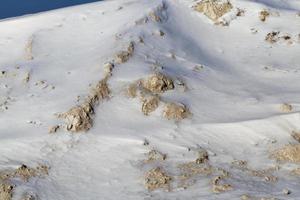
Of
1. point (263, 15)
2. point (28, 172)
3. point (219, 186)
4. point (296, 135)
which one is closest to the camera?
point (219, 186)

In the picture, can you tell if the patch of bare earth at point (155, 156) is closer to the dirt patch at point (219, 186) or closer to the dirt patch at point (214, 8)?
the dirt patch at point (219, 186)

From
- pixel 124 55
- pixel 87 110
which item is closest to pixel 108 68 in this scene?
pixel 124 55

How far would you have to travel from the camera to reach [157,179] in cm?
909

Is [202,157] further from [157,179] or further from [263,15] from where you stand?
[263,15]

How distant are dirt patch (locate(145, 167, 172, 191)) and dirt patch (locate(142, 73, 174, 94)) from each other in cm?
286

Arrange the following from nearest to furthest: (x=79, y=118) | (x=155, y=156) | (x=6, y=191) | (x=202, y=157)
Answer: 1. (x=6, y=191)
2. (x=202, y=157)
3. (x=155, y=156)
4. (x=79, y=118)

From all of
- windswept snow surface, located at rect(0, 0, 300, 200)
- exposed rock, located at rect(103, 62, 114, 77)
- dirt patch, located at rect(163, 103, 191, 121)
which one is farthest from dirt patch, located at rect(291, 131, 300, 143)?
exposed rock, located at rect(103, 62, 114, 77)

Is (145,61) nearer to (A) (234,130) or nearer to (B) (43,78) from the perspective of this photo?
(B) (43,78)

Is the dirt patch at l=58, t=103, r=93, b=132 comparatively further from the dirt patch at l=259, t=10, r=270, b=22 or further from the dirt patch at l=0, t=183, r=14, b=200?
the dirt patch at l=259, t=10, r=270, b=22

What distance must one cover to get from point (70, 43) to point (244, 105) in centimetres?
520

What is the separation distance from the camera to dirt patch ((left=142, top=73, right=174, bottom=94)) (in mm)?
11852

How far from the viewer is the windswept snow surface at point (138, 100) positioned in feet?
30.5

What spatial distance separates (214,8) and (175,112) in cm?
576

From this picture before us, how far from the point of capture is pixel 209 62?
13.6m
